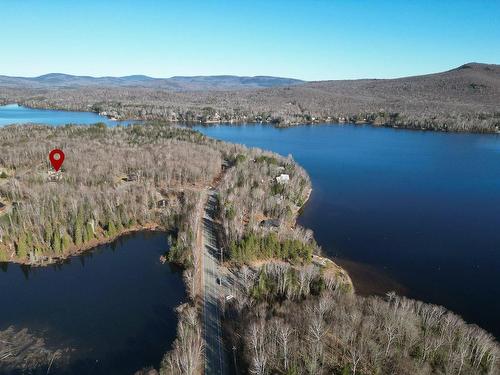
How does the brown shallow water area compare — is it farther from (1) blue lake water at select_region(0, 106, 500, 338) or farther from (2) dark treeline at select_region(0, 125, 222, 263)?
(2) dark treeline at select_region(0, 125, 222, 263)

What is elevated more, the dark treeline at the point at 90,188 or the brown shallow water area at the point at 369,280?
the dark treeline at the point at 90,188

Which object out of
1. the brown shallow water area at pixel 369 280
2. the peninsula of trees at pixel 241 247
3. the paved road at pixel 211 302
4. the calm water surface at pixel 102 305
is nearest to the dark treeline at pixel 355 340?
the peninsula of trees at pixel 241 247

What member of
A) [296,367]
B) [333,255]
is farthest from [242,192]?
[296,367]

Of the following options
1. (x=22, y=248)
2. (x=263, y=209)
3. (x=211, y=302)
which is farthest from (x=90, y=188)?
(x=211, y=302)

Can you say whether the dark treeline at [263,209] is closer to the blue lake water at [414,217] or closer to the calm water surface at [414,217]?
the blue lake water at [414,217]

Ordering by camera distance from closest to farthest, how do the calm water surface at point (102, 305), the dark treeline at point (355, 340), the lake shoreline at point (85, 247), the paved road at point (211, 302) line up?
the dark treeline at point (355, 340) → the paved road at point (211, 302) → the calm water surface at point (102, 305) → the lake shoreline at point (85, 247)

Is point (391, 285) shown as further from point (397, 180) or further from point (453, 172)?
point (453, 172)
